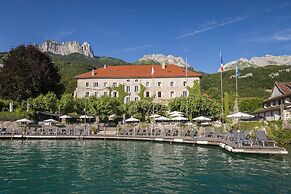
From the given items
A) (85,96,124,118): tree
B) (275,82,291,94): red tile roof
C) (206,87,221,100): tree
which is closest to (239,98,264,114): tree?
(206,87,221,100): tree

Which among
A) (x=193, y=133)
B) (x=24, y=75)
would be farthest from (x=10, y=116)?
(x=193, y=133)

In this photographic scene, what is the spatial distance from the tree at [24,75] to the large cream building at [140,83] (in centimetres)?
939

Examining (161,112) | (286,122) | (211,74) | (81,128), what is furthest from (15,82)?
(211,74)

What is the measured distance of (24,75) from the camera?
46.1 m

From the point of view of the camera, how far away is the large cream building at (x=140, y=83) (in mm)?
54375

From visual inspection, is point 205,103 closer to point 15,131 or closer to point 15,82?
point 15,131

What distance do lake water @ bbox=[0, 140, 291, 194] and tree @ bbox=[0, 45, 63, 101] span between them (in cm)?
2755

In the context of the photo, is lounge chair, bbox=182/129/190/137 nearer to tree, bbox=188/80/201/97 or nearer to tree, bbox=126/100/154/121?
tree, bbox=126/100/154/121

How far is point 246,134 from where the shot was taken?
24.0 metres

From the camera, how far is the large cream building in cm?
5438

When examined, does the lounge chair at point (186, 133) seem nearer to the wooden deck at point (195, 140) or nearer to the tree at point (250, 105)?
the wooden deck at point (195, 140)

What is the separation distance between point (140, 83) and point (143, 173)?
42.0 meters

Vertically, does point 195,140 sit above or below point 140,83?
below

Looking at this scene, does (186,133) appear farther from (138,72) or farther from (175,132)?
(138,72)
